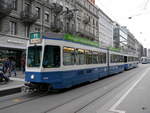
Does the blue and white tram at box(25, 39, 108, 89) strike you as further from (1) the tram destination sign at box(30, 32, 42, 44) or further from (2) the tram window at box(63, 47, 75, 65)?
(1) the tram destination sign at box(30, 32, 42, 44)

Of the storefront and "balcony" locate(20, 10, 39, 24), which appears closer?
the storefront

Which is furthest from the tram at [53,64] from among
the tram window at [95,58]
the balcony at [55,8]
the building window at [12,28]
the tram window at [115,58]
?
the balcony at [55,8]

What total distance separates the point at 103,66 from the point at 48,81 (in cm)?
782

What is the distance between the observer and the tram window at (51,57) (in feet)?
27.5

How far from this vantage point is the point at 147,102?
7.28 meters

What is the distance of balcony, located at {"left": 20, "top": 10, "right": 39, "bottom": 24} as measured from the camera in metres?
22.1

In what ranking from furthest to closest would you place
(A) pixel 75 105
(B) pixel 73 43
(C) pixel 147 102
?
(B) pixel 73 43
(C) pixel 147 102
(A) pixel 75 105

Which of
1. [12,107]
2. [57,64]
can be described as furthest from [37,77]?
[12,107]

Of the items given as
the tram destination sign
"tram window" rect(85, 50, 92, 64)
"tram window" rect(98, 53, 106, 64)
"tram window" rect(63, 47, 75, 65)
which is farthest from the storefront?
"tram window" rect(63, 47, 75, 65)

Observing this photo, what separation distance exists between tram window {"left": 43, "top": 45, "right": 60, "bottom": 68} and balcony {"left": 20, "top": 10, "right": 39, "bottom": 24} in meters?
15.1

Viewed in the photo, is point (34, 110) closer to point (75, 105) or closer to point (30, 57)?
point (75, 105)

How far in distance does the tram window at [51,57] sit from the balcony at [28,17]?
1513 centimetres

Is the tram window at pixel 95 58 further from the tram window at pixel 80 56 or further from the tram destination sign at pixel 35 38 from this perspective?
the tram destination sign at pixel 35 38

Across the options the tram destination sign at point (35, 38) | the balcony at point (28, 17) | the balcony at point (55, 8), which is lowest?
the tram destination sign at point (35, 38)
